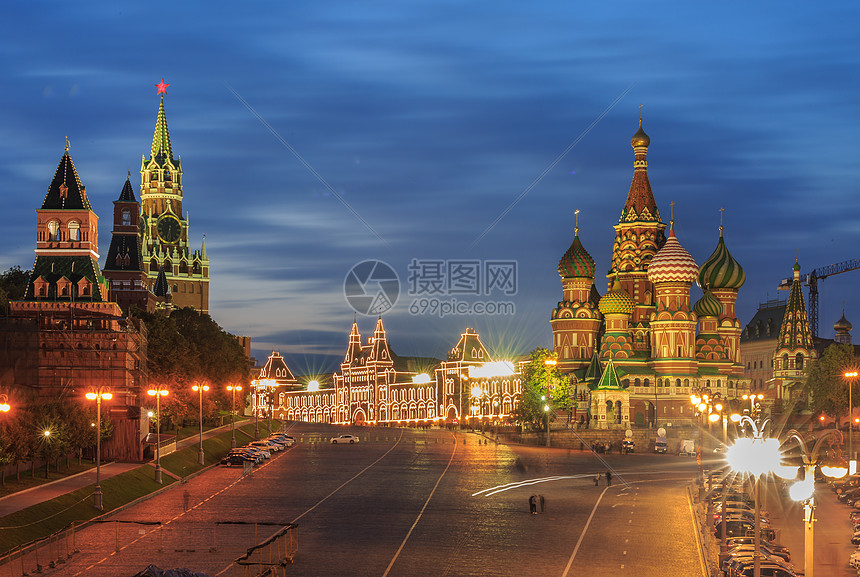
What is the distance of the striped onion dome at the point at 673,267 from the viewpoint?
156 m

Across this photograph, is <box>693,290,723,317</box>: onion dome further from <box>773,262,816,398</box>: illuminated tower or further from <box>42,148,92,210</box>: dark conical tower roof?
<box>42,148,92,210</box>: dark conical tower roof

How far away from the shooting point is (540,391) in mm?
139000

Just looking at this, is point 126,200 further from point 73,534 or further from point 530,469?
point 73,534

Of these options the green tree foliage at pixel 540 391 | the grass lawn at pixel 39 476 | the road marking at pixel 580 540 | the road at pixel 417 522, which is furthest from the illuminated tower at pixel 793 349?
the grass lawn at pixel 39 476

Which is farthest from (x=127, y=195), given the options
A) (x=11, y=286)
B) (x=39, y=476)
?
(x=39, y=476)

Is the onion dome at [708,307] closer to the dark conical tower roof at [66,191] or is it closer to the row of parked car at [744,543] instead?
the dark conical tower roof at [66,191]

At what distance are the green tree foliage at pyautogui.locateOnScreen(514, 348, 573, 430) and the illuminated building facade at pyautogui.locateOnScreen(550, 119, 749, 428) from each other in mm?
5529

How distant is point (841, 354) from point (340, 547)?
9151 centimetres

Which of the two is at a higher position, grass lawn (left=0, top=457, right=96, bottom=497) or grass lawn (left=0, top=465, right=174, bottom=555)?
grass lawn (left=0, top=457, right=96, bottom=497)

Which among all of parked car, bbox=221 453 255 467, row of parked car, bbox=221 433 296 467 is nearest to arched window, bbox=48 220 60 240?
row of parked car, bbox=221 433 296 467

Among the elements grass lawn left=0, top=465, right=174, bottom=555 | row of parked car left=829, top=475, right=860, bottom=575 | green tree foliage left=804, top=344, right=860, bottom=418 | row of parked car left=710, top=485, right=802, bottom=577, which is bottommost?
row of parked car left=829, top=475, right=860, bottom=575

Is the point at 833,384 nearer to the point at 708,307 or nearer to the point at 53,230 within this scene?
the point at 708,307

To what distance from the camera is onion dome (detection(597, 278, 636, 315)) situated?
15925cm

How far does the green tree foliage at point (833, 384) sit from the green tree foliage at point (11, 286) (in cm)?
7655
